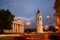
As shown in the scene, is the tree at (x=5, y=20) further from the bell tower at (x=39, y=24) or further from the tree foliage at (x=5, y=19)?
the bell tower at (x=39, y=24)

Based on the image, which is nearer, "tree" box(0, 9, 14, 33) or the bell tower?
"tree" box(0, 9, 14, 33)

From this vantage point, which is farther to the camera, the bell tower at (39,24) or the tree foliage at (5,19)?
the bell tower at (39,24)

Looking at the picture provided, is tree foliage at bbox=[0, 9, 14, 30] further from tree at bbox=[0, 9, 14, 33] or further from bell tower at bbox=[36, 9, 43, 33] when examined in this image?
bell tower at bbox=[36, 9, 43, 33]

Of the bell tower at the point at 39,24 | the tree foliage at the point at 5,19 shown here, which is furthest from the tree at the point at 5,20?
the bell tower at the point at 39,24

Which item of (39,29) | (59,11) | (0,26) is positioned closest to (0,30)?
(0,26)

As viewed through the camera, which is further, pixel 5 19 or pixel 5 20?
pixel 5 19

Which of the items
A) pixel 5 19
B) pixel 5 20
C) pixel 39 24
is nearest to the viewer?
pixel 5 20

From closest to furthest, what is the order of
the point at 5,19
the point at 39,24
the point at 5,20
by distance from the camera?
the point at 5,20 → the point at 5,19 → the point at 39,24

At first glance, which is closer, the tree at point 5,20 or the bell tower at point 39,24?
the tree at point 5,20

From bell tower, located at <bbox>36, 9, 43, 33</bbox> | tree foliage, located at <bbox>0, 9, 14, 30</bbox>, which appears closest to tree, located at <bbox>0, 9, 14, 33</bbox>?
tree foliage, located at <bbox>0, 9, 14, 30</bbox>

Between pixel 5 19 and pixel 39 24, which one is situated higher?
pixel 5 19

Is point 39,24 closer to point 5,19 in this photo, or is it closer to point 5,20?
point 5,19

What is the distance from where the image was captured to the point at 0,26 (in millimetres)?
82375

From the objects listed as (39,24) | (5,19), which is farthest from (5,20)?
(39,24)
